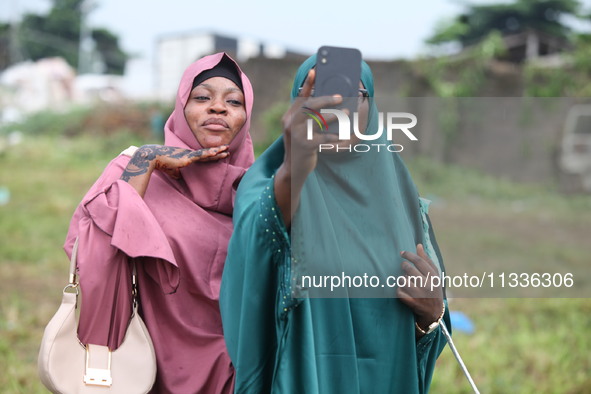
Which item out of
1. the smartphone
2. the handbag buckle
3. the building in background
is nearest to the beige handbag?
the handbag buckle

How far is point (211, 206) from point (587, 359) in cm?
311

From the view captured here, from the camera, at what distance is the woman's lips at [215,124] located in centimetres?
175

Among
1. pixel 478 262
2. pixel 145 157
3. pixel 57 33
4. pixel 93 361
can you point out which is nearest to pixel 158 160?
pixel 145 157

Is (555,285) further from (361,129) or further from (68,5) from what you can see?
(68,5)

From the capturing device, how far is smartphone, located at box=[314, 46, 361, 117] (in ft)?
4.13

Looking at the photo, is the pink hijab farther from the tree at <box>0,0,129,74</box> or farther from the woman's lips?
the tree at <box>0,0,129,74</box>

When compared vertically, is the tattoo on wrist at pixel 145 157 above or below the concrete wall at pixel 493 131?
below

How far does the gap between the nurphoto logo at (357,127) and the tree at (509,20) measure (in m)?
19.6

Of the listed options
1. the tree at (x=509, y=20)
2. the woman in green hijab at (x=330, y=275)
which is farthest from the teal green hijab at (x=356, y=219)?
the tree at (x=509, y=20)

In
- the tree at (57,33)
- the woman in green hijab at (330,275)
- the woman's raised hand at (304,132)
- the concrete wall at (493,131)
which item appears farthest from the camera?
the tree at (57,33)

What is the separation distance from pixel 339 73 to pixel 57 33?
34580 mm

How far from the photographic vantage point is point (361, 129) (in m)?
1.41

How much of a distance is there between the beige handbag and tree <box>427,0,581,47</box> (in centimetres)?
1983

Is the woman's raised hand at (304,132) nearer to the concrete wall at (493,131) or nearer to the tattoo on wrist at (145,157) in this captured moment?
the concrete wall at (493,131)
